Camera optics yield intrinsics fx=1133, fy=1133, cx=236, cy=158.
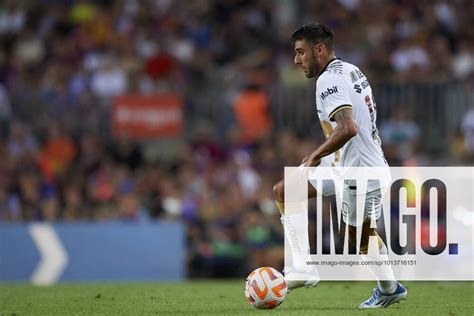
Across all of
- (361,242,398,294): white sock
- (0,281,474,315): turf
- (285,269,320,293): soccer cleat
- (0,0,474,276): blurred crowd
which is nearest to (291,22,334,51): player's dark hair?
(361,242,398,294): white sock

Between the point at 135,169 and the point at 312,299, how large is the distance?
10332 mm

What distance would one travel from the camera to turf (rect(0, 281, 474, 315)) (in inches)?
424

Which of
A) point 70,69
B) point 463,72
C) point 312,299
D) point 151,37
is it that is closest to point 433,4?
point 463,72

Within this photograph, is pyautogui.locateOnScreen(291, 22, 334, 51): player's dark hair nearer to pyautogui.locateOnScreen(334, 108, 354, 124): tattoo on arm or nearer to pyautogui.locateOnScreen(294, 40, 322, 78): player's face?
pyautogui.locateOnScreen(294, 40, 322, 78): player's face

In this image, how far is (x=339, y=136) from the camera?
33.7 ft

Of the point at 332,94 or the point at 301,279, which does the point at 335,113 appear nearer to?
the point at 332,94

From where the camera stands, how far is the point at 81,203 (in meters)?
21.2

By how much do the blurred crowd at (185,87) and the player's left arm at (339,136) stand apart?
9.35 metres

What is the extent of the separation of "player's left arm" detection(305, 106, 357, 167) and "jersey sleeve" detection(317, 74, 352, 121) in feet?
0.16

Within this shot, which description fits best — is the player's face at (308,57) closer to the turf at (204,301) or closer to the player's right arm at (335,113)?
the player's right arm at (335,113)

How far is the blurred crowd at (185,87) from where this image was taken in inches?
821

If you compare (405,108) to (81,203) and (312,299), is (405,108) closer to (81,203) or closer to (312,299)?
(81,203)

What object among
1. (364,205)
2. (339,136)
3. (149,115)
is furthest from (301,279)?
(149,115)

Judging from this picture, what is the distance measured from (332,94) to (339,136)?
465mm
